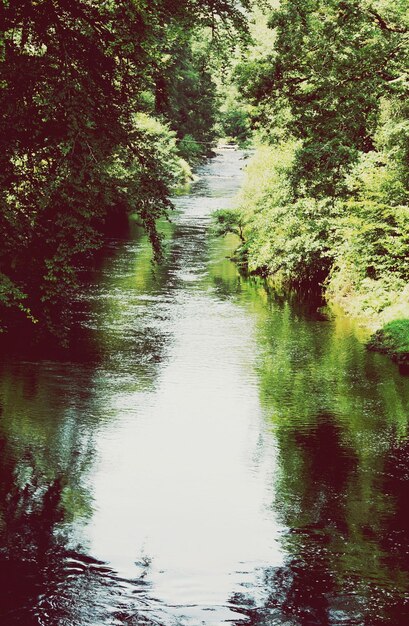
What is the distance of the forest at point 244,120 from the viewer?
383 inches

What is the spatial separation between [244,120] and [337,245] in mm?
8831

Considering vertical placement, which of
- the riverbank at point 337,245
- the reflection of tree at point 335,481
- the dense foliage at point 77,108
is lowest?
the reflection of tree at point 335,481

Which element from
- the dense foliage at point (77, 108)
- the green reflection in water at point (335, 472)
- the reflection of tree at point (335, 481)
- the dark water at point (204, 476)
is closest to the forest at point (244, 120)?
the dense foliage at point (77, 108)

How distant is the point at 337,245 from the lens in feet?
90.2

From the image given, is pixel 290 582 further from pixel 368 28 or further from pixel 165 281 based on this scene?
pixel 165 281

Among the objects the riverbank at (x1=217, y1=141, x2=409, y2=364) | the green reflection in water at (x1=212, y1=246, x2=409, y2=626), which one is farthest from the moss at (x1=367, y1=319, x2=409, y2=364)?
the green reflection in water at (x1=212, y1=246, x2=409, y2=626)

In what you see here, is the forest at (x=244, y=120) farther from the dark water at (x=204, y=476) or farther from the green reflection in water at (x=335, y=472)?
the green reflection in water at (x=335, y=472)

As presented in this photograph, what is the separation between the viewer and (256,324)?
80.3 ft

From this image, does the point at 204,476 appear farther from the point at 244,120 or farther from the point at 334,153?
the point at 244,120

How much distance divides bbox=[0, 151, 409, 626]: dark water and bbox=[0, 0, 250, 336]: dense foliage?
3237 mm

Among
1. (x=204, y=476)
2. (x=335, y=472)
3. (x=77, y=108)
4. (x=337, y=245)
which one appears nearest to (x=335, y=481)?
(x=335, y=472)

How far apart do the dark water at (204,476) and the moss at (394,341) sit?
0.56 metres

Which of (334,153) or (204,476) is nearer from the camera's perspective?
(204,476)

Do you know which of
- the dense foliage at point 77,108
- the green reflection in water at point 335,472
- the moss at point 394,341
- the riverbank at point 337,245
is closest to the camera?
the green reflection in water at point 335,472
